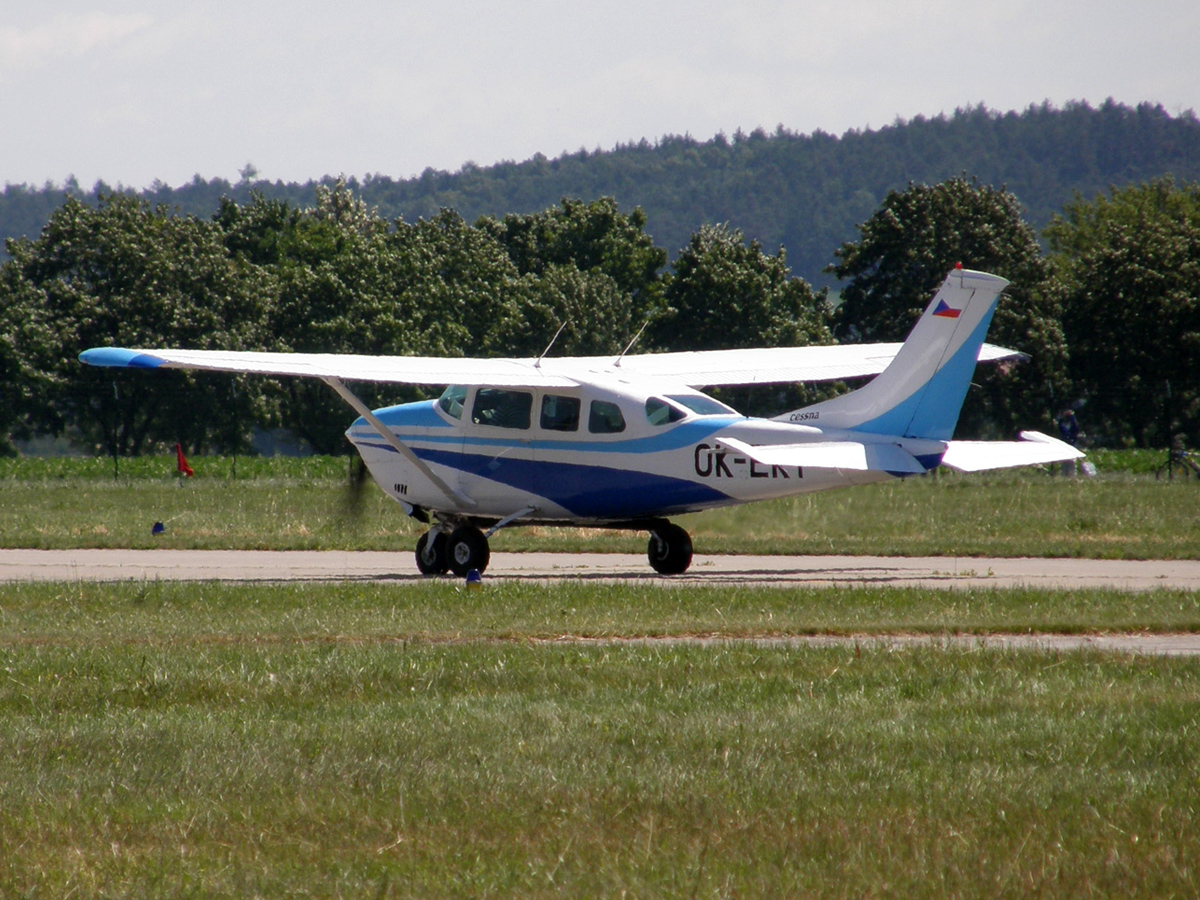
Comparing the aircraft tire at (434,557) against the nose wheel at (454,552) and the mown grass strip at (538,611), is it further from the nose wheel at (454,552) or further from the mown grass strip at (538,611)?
the mown grass strip at (538,611)

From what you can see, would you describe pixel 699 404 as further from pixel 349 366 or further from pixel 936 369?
pixel 349 366

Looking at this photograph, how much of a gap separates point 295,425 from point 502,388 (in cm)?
5090

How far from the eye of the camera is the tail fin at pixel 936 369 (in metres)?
16.0

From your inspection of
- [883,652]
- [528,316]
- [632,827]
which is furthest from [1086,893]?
[528,316]

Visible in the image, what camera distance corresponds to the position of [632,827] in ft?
20.1

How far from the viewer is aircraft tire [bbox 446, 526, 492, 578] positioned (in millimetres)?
17875

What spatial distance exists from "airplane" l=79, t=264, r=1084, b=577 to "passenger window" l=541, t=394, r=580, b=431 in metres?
0.02

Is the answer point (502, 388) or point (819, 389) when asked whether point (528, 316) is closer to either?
point (819, 389)

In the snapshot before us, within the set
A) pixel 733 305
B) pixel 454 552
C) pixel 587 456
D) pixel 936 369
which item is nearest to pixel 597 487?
pixel 587 456

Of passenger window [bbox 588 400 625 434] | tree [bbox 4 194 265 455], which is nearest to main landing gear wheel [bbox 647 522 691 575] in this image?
passenger window [bbox 588 400 625 434]

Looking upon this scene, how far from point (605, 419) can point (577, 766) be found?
1027 centimetres

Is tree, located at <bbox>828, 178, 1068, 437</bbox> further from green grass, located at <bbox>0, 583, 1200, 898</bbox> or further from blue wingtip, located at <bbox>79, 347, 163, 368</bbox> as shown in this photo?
green grass, located at <bbox>0, 583, 1200, 898</bbox>

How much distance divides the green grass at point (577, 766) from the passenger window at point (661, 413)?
5187 mm

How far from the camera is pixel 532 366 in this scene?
18.2 meters
